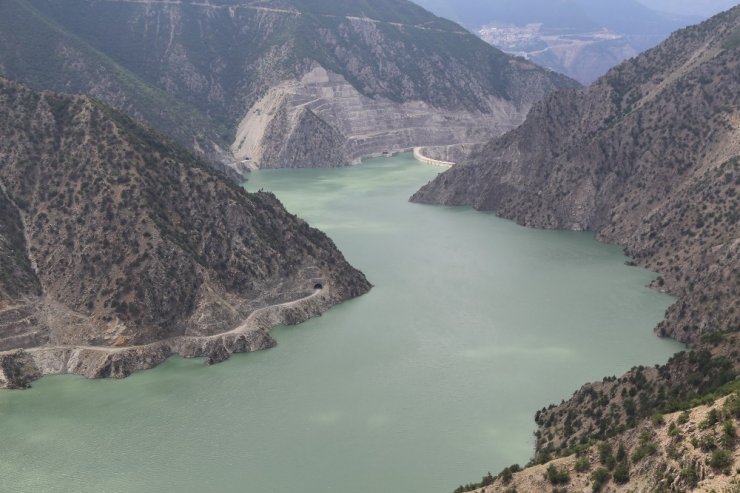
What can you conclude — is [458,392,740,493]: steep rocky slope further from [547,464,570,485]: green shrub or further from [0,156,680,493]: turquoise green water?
[0,156,680,493]: turquoise green water

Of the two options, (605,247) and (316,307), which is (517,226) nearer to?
(605,247)

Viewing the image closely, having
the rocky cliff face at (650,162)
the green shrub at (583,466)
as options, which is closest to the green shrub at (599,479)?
the green shrub at (583,466)

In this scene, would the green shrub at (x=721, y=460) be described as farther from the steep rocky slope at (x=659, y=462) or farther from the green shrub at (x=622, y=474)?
the green shrub at (x=622, y=474)

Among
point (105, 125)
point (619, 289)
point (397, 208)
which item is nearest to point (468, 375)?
point (619, 289)

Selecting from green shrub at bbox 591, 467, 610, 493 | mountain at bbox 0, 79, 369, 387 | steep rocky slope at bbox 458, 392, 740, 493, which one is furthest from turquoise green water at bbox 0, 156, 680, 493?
green shrub at bbox 591, 467, 610, 493

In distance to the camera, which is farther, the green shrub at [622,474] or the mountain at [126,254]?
the mountain at [126,254]

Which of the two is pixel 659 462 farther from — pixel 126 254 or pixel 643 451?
pixel 126 254
